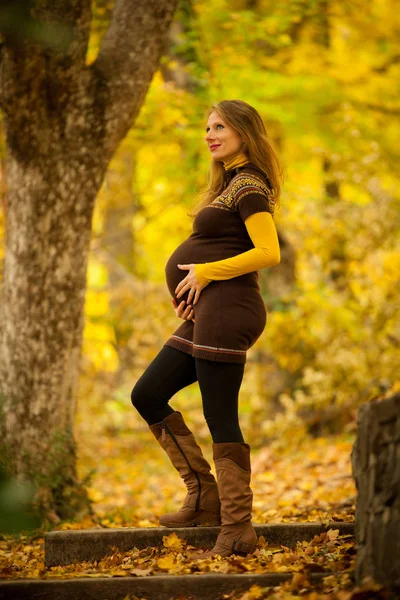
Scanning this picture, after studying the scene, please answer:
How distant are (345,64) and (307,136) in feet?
3.97

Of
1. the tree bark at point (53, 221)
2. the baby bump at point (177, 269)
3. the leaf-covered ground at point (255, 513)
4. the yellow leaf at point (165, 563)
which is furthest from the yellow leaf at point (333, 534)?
the tree bark at point (53, 221)

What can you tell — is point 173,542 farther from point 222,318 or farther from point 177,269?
point 177,269

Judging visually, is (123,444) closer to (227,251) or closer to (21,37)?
(21,37)

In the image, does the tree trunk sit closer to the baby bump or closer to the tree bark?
the baby bump

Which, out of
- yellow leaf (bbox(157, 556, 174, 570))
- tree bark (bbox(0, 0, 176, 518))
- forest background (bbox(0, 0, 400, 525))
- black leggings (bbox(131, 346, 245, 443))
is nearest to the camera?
yellow leaf (bbox(157, 556, 174, 570))

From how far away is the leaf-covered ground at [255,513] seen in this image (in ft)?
11.4

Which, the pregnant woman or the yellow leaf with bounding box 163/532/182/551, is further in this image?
the yellow leaf with bounding box 163/532/182/551

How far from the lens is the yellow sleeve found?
12.7ft

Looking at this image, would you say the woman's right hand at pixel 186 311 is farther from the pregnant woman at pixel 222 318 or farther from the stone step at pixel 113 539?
the stone step at pixel 113 539

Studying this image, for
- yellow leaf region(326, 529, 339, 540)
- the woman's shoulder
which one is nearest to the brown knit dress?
the woman's shoulder

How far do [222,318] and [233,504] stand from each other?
893 mm

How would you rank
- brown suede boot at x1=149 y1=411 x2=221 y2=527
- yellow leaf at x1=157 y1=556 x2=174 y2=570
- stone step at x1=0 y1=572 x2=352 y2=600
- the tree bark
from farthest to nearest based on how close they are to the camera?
the tree bark
brown suede boot at x1=149 y1=411 x2=221 y2=527
yellow leaf at x1=157 y1=556 x2=174 y2=570
stone step at x1=0 y1=572 x2=352 y2=600

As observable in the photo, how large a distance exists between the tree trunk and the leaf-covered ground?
3.9 inches

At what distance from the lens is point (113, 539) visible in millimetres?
4258
